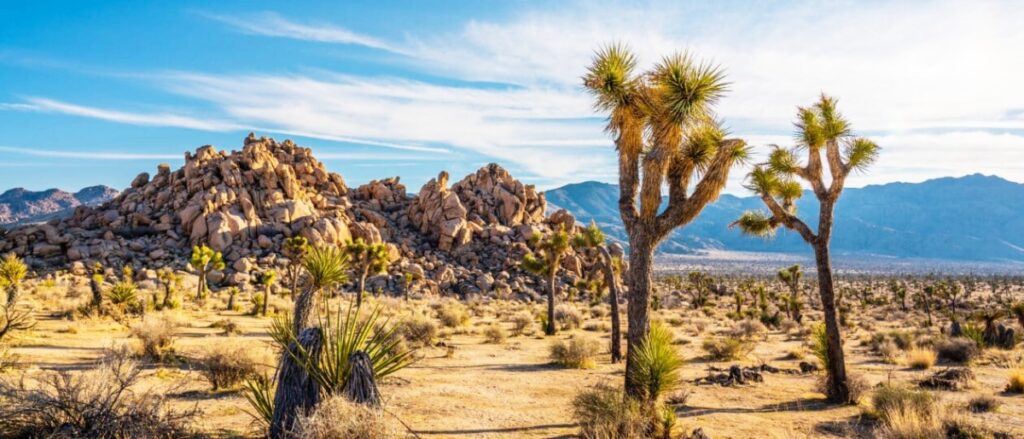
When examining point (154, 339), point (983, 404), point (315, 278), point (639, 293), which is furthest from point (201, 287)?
point (983, 404)

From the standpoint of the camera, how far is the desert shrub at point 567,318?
27.3 meters

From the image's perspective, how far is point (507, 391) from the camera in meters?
12.3

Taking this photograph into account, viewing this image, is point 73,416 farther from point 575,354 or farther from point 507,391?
point 575,354

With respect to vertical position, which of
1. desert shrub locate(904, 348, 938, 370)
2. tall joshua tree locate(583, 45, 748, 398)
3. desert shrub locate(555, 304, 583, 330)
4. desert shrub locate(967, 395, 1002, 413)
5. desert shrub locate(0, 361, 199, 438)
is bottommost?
desert shrub locate(555, 304, 583, 330)

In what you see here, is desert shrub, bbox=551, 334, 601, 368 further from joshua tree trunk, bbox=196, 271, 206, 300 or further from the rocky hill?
the rocky hill

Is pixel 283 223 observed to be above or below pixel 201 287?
above

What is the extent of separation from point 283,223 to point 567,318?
39263 mm

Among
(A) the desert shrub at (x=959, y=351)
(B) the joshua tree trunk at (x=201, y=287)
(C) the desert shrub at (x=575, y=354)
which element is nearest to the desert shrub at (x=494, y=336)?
(C) the desert shrub at (x=575, y=354)

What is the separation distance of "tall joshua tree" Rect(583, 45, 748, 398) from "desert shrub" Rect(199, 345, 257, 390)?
7962 mm

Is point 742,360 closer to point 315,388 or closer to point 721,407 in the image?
point 721,407

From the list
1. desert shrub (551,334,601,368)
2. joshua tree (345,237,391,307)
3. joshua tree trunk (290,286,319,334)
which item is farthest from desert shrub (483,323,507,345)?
joshua tree trunk (290,286,319,334)

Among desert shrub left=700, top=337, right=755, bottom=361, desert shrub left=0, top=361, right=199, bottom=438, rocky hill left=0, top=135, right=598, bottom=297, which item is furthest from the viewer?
rocky hill left=0, top=135, right=598, bottom=297

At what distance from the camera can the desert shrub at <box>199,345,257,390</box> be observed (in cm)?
1088

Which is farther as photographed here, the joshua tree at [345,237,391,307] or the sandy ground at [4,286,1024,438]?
the joshua tree at [345,237,391,307]
